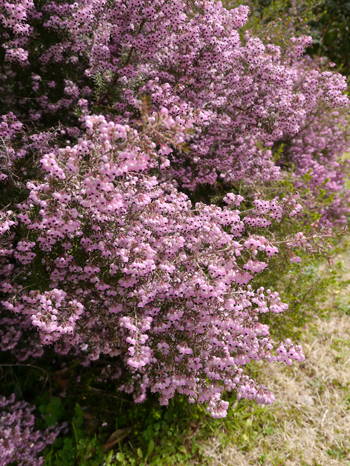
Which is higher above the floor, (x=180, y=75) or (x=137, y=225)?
(x=180, y=75)

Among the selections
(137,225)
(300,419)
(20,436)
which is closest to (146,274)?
(137,225)

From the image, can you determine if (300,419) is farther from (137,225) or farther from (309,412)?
(137,225)

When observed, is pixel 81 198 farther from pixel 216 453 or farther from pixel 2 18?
pixel 216 453

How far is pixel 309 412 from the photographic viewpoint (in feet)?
11.8

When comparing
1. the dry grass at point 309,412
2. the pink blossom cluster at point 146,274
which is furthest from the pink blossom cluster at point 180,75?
the dry grass at point 309,412

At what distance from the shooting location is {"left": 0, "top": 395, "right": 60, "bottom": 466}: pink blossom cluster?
2785mm

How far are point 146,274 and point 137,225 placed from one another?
0.39 m

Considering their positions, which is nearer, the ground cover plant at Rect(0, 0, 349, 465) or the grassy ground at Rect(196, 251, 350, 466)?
the ground cover plant at Rect(0, 0, 349, 465)

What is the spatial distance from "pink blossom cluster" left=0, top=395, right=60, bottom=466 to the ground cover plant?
0.06 ft

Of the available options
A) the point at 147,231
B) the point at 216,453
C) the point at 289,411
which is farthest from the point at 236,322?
the point at 289,411

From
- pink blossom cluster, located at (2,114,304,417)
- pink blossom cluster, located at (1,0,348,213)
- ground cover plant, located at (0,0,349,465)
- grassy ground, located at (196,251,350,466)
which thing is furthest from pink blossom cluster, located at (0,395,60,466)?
pink blossom cluster, located at (1,0,348,213)

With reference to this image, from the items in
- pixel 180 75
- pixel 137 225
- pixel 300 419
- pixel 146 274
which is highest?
pixel 180 75

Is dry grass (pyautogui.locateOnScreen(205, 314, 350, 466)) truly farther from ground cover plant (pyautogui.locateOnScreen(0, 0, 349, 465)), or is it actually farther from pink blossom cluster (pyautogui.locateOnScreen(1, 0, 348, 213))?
pink blossom cluster (pyautogui.locateOnScreen(1, 0, 348, 213))

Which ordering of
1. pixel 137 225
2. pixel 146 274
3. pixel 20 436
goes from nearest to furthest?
pixel 137 225 < pixel 146 274 < pixel 20 436
